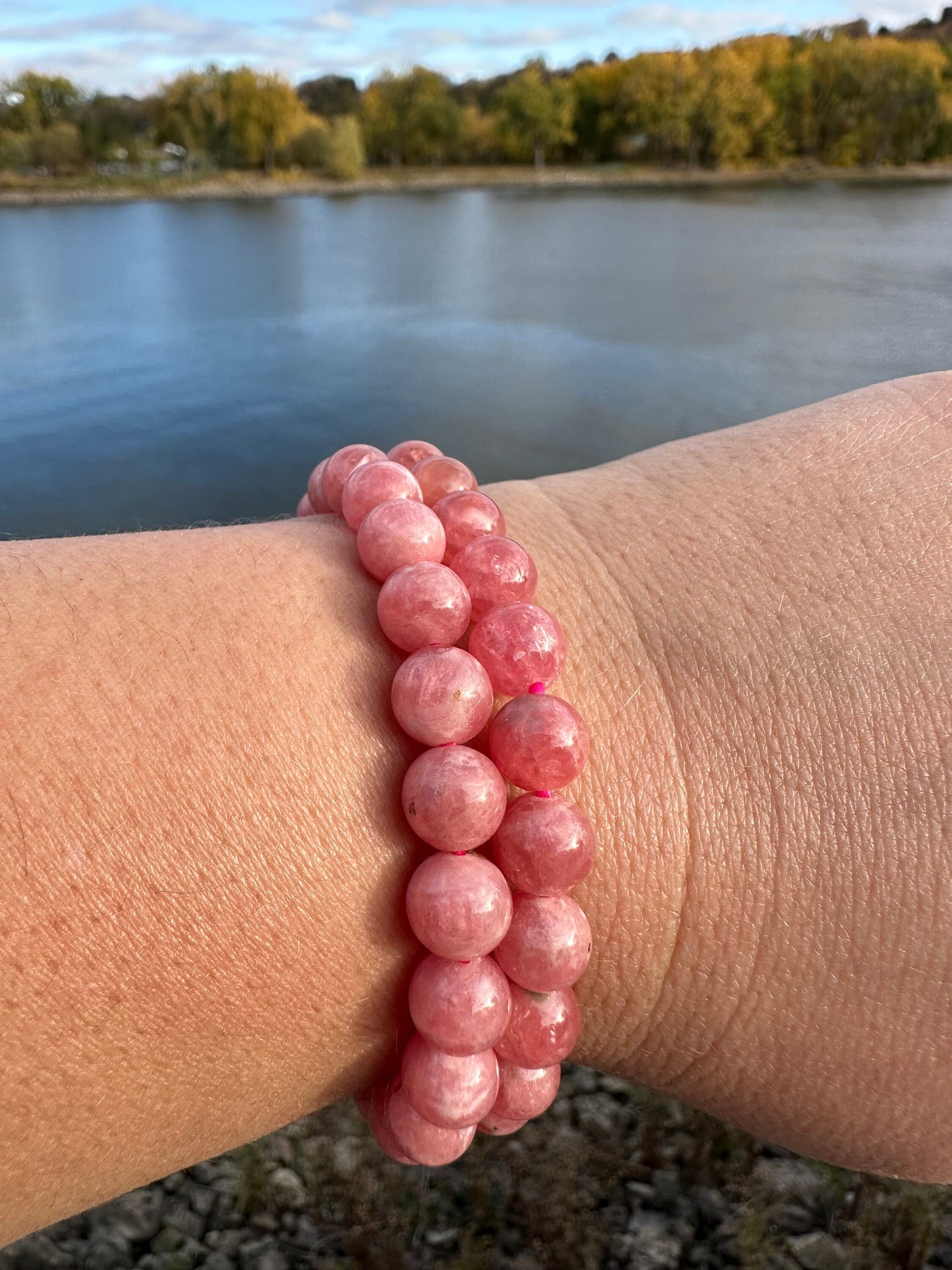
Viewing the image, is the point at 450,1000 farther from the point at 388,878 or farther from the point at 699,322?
the point at 699,322

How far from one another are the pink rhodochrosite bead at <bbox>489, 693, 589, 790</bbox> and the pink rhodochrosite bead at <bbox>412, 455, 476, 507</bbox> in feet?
0.79

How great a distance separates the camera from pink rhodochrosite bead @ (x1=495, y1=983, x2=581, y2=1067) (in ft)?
2.17

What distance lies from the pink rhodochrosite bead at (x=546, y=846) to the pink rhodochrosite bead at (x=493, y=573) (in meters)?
0.17

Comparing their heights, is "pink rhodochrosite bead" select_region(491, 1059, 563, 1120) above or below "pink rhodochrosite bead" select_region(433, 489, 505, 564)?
below

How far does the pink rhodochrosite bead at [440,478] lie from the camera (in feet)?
2.60

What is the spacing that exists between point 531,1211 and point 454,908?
1027 mm

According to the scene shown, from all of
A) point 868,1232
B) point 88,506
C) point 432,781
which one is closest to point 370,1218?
point 868,1232

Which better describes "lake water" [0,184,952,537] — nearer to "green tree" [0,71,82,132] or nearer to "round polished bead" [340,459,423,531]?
"round polished bead" [340,459,423,531]

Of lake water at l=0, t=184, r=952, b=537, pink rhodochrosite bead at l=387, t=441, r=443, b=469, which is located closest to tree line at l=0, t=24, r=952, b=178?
lake water at l=0, t=184, r=952, b=537

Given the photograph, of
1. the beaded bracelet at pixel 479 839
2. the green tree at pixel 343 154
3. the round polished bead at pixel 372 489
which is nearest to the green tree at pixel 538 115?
the green tree at pixel 343 154

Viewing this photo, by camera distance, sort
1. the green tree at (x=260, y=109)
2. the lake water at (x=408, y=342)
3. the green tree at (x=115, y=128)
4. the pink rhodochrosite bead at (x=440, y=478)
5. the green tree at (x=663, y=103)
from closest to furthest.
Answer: the pink rhodochrosite bead at (x=440, y=478), the lake water at (x=408, y=342), the green tree at (x=663, y=103), the green tree at (x=260, y=109), the green tree at (x=115, y=128)

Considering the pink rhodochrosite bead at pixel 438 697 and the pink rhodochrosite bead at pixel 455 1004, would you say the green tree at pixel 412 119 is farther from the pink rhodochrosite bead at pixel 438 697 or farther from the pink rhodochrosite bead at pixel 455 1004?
the pink rhodochrosite bead at pixel 455 1004

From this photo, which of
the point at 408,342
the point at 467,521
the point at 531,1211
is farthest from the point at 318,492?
the point at 408,342

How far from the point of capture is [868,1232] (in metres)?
1.28
